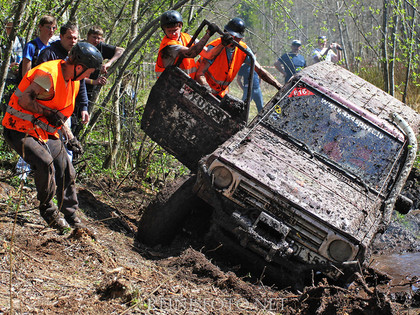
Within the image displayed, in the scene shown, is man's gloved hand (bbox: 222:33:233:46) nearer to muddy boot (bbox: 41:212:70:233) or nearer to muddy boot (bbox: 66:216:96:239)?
muddy boot (bbox: 66:216:96:239)

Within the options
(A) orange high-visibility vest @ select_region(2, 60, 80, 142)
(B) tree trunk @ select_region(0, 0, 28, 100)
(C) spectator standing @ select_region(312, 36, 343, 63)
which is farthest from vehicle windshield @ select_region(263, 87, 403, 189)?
(C) spectator standing @ select_region(312, 36, 343, 63)

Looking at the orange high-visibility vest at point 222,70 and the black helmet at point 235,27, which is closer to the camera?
the black helmet at point 235,27

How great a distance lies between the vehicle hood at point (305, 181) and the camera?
183 inches

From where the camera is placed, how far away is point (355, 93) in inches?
250

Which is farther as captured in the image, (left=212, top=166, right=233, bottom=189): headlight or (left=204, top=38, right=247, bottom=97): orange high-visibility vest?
(left=204, top=38, right=247, bottom=97): orange high-visibility vest

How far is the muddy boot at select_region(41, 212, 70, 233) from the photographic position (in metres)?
4.60

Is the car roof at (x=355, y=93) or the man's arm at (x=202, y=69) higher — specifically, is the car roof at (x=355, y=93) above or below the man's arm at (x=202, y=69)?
above

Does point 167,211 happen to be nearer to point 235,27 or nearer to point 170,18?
point 170,18

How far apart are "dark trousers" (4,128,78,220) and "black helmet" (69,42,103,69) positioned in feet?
2.43

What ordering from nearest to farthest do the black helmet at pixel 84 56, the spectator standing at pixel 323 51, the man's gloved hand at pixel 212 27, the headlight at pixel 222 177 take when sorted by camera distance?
the black helmet at pixel 84 56 → the headlight at pixel 222 177 → the man's gloved hand at pixel 212 27 → the spectator standing at pixel 323 51

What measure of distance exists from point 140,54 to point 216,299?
4.41 m

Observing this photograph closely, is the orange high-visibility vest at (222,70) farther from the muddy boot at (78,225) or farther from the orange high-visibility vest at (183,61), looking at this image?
the muddy boot at (78,225)

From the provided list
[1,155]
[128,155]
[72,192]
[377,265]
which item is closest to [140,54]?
[128,155]

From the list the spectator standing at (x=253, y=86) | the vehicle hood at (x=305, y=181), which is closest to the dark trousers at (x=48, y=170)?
the vehicle hood at (x=305, y=181)
